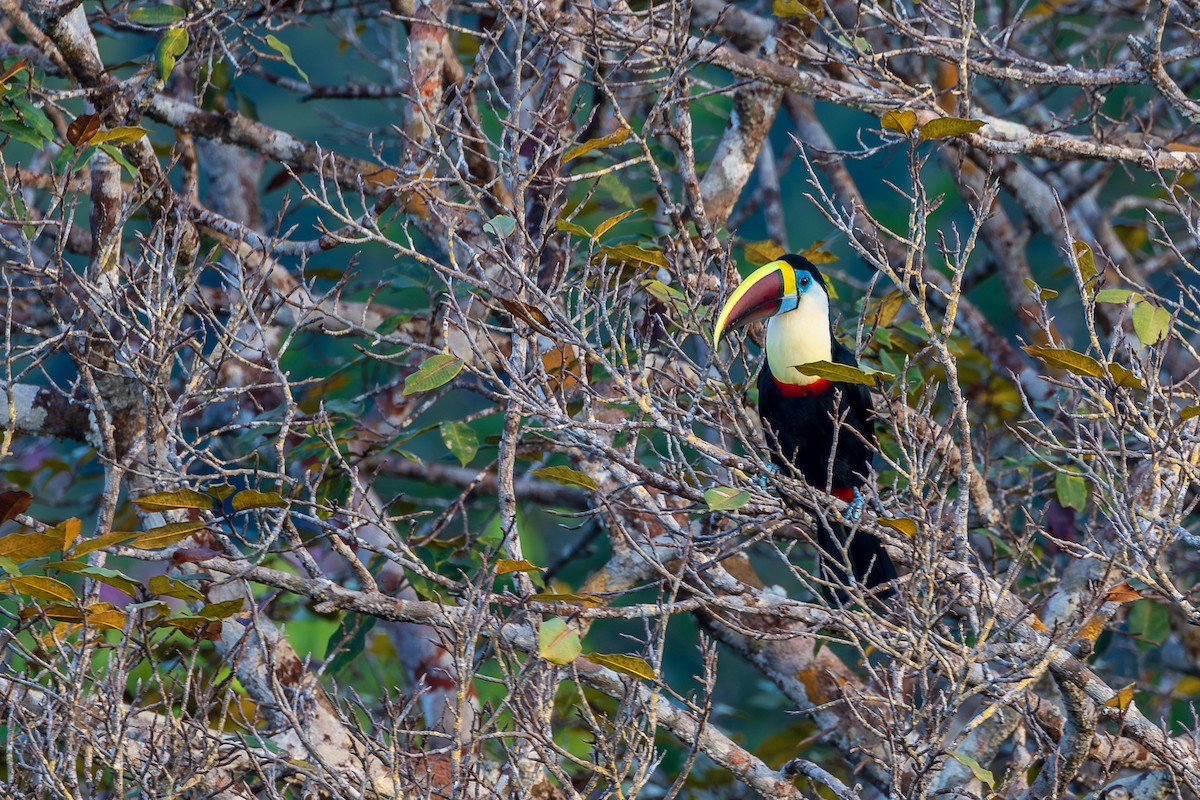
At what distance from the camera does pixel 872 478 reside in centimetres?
207

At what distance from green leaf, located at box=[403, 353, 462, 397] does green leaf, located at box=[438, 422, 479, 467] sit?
25.0 inches

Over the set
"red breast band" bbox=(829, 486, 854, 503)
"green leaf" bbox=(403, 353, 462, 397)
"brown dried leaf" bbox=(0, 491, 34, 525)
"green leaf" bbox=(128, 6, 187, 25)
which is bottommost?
"red breast band" bbox=(829, 486, 854, 503)

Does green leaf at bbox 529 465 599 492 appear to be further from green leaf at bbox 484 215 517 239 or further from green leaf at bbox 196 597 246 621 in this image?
green leaf at bbox 196 597 246 621

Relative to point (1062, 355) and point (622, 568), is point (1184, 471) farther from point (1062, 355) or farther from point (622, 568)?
point (622, 568)

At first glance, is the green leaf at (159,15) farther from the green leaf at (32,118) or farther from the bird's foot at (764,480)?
the bird's foot at (764,480)

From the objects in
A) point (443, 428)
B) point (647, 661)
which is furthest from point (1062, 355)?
point (443, 428)

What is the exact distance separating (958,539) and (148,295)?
1.60 metres

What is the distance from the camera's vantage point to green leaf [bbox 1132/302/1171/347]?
204 cm

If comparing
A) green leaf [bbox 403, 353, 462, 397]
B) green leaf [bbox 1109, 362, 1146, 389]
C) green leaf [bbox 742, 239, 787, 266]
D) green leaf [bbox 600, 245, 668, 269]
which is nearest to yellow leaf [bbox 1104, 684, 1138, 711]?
green leaf [bbox 1109, 362, 1146, 389]

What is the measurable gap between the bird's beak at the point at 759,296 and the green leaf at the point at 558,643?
85cm

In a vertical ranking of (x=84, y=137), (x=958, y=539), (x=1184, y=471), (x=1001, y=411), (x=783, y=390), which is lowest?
(x=1001, y=411)

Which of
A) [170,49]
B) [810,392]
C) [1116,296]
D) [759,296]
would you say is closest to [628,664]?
[1116,296]

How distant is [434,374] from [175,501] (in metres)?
0.49

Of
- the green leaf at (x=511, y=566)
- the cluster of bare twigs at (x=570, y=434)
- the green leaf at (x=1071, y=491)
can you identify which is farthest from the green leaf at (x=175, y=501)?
the green leaf at (x=1071, y=491)
